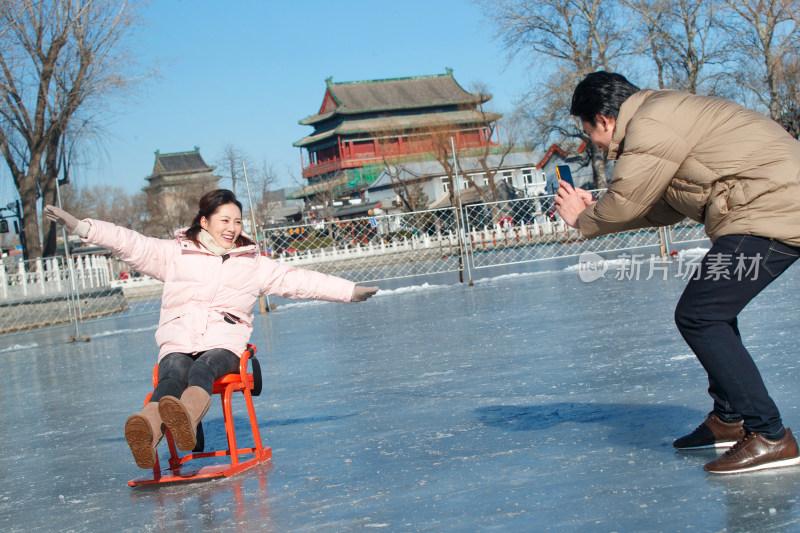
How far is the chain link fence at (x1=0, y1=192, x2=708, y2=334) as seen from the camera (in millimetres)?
11977

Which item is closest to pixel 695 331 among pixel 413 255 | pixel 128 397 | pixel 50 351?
pixel 128 397

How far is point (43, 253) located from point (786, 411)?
18.8 meters

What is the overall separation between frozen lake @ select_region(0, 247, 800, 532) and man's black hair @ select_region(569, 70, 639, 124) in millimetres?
1063

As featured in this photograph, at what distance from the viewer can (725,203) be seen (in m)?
2.19

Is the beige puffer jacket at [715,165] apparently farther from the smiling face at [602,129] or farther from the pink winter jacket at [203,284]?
the pink winter jacket at [203,284]

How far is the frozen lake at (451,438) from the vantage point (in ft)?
6.70

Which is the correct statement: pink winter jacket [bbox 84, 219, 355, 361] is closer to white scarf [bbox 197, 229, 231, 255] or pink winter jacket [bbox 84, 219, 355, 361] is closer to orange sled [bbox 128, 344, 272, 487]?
white scarf [bbox 197, 229, 231, 255]

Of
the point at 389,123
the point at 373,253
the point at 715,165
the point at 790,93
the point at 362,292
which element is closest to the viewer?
the point at 715,165

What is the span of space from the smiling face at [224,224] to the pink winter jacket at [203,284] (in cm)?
6

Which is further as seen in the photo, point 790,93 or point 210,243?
point 790,93

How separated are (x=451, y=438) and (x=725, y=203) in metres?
1.30

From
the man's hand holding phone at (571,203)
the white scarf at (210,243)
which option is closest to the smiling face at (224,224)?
the white scarf at (210,243)

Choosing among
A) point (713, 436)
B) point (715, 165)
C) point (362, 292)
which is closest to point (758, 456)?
point (713, 436)

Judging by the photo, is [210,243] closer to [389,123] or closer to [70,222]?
[70,222]
